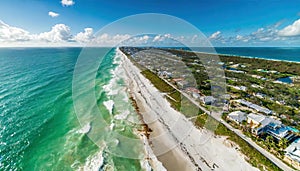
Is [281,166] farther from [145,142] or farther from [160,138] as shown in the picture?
[145,142]

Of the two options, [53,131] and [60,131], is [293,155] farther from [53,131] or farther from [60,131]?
[53,131]

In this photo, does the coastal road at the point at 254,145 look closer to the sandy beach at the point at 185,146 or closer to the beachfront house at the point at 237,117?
the beachfront house at the point at 237,117

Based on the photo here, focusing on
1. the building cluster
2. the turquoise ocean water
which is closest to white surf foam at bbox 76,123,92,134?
the turquoise ocean water

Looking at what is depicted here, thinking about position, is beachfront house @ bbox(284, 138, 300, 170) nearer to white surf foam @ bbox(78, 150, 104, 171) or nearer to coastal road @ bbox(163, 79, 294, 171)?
coastal road @ bbox(163, 79, 294, 171)

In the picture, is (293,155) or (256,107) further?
(256,107)

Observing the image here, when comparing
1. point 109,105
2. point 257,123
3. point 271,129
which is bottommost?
point 109,105

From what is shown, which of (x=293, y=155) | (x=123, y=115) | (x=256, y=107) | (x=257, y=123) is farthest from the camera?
(x=256, y=107)

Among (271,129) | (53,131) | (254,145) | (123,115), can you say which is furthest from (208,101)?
(53,131)
